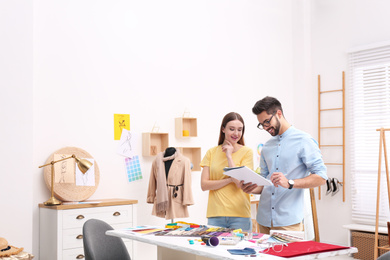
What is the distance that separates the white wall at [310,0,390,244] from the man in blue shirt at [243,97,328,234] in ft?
11.5

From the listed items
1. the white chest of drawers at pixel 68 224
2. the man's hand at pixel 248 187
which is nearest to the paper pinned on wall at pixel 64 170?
the white chest of drawers at pixel 68 224

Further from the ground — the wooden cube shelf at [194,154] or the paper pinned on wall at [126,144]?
the paper pinned on wall at [126,144]

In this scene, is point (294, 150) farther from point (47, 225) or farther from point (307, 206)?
point (47, 225)

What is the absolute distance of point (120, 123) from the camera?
5.04m

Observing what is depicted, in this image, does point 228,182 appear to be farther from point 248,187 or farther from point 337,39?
point 337,39

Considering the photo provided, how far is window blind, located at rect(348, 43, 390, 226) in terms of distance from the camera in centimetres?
598

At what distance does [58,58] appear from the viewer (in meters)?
4.66

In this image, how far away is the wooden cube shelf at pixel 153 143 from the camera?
201 inches

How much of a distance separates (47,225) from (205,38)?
3.03 meters

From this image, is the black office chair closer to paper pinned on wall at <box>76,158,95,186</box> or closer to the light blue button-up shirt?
the light blue button-up shirt

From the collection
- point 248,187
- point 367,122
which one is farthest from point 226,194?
point 367,122

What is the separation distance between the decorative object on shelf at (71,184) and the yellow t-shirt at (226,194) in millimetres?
1257

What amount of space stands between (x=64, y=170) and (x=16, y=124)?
0.64 meters

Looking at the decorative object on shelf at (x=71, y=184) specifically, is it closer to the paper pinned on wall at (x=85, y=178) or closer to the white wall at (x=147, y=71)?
the paper pinned on wall at (x=85, y=178)
